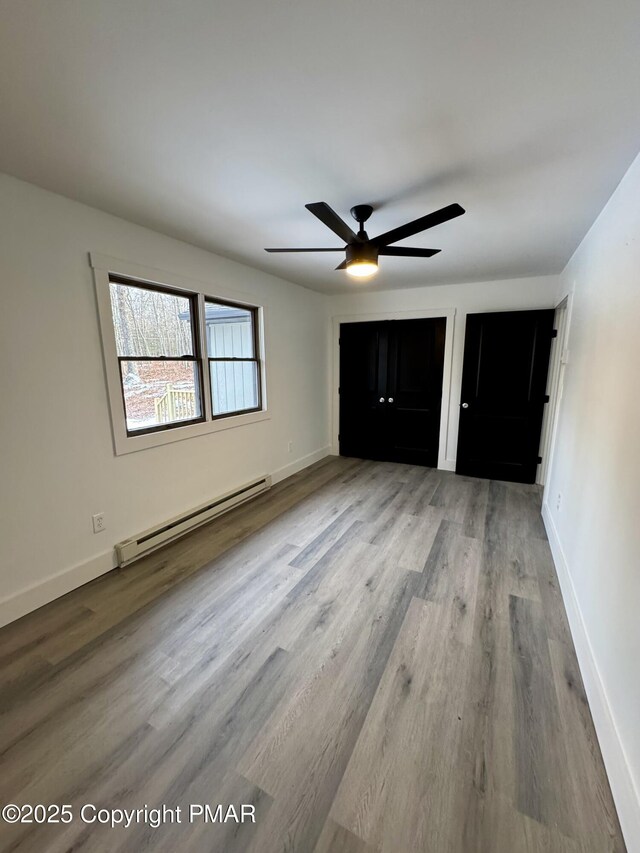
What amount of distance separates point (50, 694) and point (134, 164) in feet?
8.20

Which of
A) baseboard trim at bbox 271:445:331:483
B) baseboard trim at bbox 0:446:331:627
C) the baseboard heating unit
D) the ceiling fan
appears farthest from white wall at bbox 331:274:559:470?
baseboard trim at bbox 0:446:331:627

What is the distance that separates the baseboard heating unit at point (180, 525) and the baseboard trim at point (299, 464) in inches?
18.0

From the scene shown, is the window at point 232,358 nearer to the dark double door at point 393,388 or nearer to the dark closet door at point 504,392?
the dark double door at point 393,388

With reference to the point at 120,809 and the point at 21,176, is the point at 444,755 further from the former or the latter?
the point at 21,176

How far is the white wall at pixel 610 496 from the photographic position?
121 centimetres

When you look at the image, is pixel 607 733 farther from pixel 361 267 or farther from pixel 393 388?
pixel 393 388

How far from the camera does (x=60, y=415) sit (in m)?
2.10

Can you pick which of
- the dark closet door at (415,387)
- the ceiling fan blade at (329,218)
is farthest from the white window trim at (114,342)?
the dark closet door at (415,387)

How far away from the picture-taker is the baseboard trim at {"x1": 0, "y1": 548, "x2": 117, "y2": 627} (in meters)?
1.95

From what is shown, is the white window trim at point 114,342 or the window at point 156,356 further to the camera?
the window at point 156,356

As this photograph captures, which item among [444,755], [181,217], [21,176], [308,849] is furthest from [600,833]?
[21,176]

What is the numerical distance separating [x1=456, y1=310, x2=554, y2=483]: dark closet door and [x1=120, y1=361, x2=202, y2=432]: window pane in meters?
3.25

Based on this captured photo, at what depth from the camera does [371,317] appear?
4883 mm

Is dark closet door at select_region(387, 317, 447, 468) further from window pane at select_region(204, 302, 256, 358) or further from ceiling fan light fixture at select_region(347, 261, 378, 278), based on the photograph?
ceiling fan light fixture at select_region(347, 261, 378, 278)
